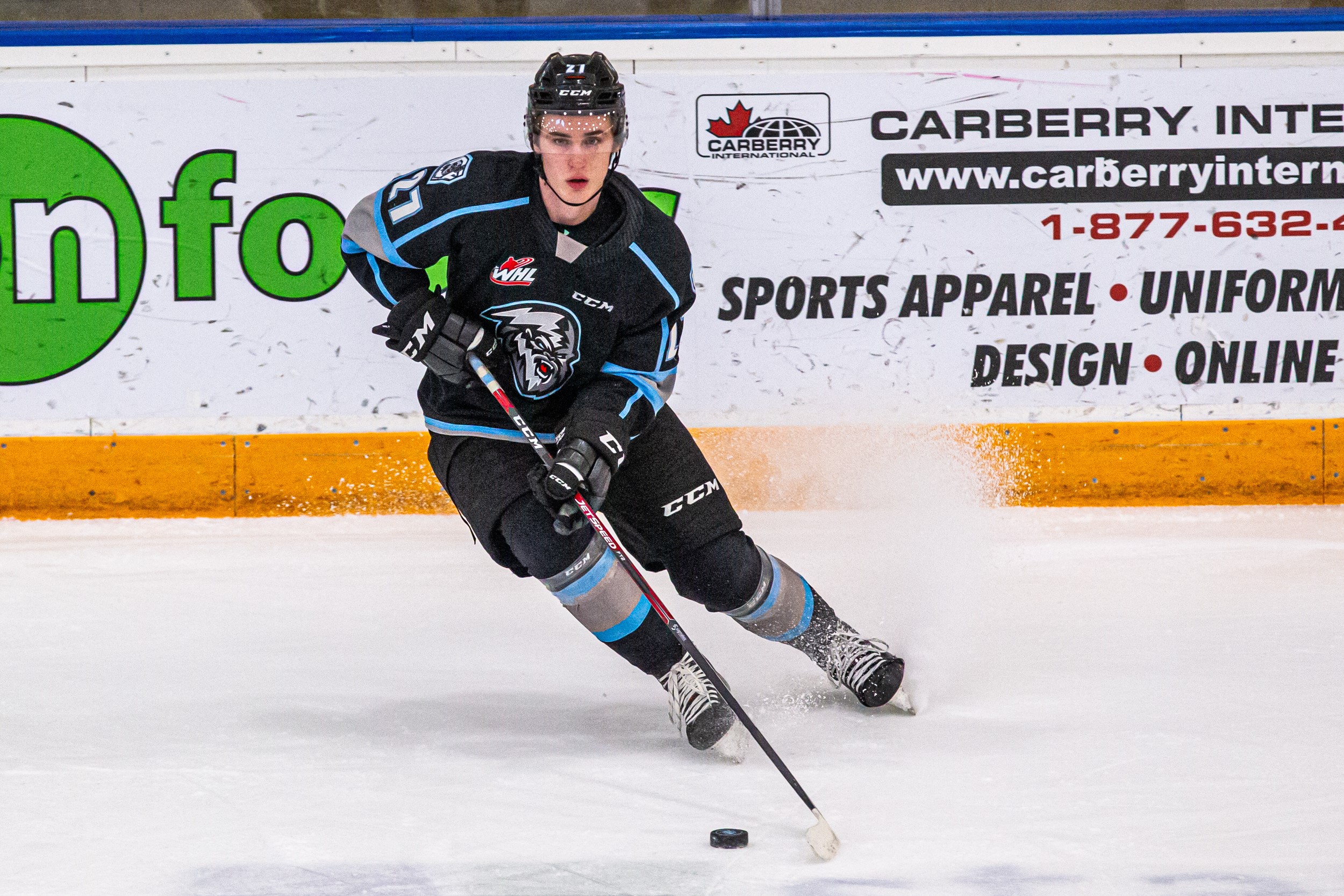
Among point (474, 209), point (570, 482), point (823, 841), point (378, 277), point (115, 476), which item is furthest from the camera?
point (115, 476)

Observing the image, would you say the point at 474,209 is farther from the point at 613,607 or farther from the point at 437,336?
the point at 613,607

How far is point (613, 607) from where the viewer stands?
6.29 ft

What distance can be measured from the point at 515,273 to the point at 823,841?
97 centimetres

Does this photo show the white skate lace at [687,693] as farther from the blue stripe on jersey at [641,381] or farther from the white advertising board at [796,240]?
the white advertising board at [796,240]

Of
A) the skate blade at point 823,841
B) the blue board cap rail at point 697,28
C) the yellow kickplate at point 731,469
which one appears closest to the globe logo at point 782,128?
the blue board cap rail at point 697,28

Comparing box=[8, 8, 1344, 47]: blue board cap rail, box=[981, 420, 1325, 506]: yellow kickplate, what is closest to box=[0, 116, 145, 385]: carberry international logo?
box=[8, 8, 1344, 47]: blue board cap rail

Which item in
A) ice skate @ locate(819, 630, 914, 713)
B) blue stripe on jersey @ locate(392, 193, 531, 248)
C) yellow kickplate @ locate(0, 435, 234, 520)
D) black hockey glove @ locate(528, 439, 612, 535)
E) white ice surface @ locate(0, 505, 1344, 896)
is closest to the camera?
white ice surface @ locate(0, 505, 1344, 896)

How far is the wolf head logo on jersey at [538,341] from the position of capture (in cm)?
199

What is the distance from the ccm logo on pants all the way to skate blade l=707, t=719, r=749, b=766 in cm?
35

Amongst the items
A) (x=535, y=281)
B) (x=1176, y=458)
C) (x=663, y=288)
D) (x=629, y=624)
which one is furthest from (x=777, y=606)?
(x=1176, y=458)

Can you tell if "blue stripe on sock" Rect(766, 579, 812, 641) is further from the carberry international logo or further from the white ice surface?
the carberry international logo

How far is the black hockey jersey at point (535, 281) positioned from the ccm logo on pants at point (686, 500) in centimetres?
12

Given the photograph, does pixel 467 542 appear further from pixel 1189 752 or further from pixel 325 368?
pixel 1189 752

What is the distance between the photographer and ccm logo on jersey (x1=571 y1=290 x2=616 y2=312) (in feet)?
6.44
